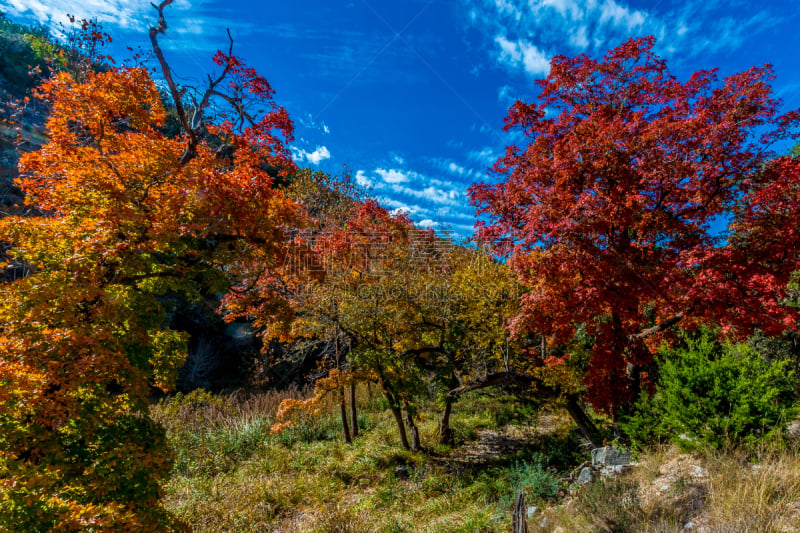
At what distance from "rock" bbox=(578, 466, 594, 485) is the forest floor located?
266 mm

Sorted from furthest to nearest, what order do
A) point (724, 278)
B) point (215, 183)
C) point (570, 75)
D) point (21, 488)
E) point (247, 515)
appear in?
point (570, 75) → point (247, 515) → point (724, 278) → point (215, 183) → point (21, 488)

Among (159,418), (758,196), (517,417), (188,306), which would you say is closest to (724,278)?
(758,196)

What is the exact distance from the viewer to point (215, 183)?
4.66 meters

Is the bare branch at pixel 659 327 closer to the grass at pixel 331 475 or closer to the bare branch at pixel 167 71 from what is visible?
the grass at pixel 331 475

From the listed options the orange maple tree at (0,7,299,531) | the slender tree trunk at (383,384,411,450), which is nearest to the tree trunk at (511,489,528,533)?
the orange maple tree at (0,7,299,531)

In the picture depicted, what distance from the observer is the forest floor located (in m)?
3.41

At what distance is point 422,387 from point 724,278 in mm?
5687

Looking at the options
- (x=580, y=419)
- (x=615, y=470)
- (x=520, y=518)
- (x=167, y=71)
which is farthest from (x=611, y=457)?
(x=167, y=71)

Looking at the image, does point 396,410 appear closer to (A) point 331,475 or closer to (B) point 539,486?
(A) point 331,475

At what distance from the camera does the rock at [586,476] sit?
478 cm

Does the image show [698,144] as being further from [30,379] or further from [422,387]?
[30,379]

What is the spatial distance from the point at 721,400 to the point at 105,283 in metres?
8.10

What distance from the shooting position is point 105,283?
3.78m

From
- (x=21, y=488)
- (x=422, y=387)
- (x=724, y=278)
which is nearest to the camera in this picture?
(x=21, y=488)
